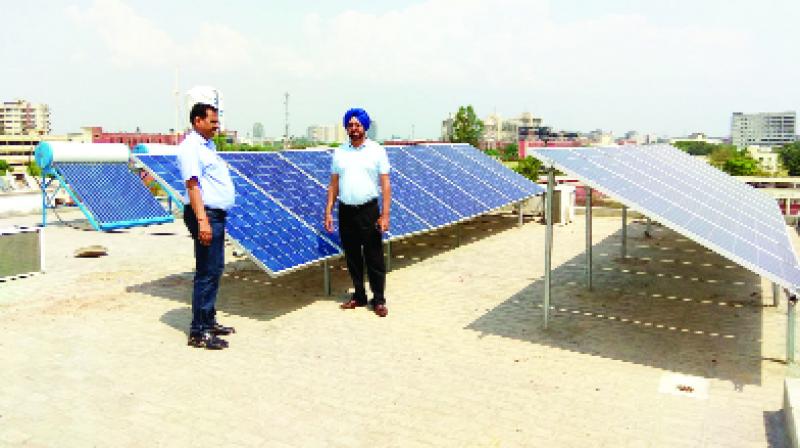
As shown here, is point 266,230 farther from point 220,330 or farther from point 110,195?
point 110,195

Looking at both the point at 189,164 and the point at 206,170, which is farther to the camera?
the point at 206,170

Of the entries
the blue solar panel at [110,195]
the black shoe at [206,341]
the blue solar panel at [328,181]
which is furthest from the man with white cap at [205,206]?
the blue solar panel at [110,195]

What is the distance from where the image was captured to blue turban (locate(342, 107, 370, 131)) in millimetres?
7938

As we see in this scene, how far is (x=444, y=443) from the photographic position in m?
4.79

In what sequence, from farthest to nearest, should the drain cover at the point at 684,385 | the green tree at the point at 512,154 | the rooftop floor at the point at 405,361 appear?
the green tree at the point at 512,154, the drain cover at the point at 684,385, the rooftop floor at the point at 405,361

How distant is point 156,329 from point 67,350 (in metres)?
1.05

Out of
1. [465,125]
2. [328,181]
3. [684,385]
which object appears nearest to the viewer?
[684,385]

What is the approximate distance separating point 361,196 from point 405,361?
92.1 inches

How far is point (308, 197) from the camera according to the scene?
9922 millimetres

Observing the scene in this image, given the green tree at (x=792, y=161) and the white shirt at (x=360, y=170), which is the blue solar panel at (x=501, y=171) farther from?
the green tree at (x=792, y=161)

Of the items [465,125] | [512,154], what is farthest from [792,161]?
[465,125]

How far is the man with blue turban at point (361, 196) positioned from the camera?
8000 millimetres

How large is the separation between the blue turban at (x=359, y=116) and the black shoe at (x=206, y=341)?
3014mm

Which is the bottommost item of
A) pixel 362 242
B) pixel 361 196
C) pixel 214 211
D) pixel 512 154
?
pixel 362 242
